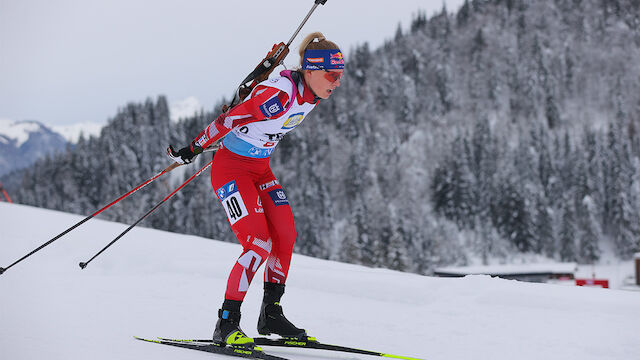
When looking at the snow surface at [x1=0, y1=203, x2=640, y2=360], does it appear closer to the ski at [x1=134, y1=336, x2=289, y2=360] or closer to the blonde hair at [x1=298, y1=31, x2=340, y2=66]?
the ski at [x1=134, y1=336, x2=289, y2=360]

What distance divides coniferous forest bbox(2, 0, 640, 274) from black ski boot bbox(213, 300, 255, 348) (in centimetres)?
3999

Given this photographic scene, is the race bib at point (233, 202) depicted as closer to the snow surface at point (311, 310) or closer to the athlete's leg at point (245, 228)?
the athlete's leg at point (245, 228)

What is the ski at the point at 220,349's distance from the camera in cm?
295

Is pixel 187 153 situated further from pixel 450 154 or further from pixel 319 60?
pixel 450 154

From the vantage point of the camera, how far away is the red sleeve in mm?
3137

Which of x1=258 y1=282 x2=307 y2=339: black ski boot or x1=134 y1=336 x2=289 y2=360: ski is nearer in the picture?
x1=134 y1=336 x2=289 y2=360: ski

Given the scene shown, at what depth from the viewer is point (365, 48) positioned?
139000 millimetres

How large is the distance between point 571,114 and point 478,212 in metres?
47.0

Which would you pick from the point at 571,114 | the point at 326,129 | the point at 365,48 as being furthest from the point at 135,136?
the point at 571,114

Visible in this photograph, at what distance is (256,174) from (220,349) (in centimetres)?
107

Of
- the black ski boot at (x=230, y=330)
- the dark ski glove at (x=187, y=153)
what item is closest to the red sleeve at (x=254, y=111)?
the dark ski glove at (x=187, y=153)

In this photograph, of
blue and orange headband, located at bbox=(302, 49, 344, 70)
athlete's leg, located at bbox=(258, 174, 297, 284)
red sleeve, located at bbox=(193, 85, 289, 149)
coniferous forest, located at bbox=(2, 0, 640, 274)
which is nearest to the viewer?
red sleeve, located at bbox=(193, 85, 289, 149)

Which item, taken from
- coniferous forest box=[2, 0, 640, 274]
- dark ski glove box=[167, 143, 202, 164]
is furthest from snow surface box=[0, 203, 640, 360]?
coniferous forest box=[2, 0, 640, 274]

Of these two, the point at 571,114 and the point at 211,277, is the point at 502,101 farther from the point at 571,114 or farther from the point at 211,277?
the point at 211,277
